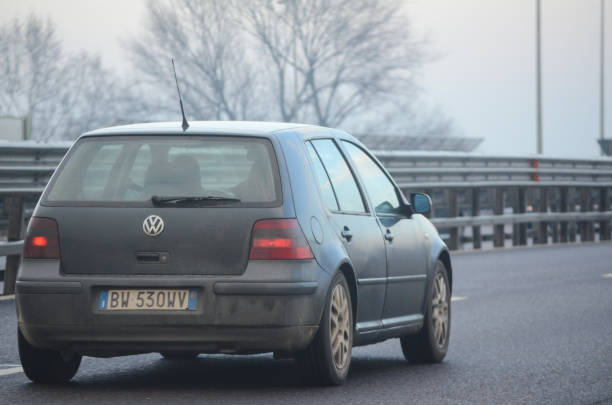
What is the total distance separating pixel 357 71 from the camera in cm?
5472

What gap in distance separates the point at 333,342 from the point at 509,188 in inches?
665

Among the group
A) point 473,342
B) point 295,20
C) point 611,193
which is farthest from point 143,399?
point 295,20

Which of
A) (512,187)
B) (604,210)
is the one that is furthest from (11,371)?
(604,210)

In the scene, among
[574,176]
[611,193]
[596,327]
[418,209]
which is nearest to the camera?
[418,209]

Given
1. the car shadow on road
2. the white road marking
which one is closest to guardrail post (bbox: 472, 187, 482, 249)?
the car shadow on road

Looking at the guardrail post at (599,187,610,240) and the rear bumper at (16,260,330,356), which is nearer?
the rear bumper at (16,260,330,356)

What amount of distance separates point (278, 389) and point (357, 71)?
48.6 m

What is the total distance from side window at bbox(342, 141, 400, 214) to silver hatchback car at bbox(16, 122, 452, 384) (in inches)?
30.4

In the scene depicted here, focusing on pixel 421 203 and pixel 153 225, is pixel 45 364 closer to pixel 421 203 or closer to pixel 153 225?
pixel 153 225

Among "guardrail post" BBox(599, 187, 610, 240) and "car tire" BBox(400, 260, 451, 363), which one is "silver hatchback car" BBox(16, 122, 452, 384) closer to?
"car tire" BBox(400, 260, 451, 363)

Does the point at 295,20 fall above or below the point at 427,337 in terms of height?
above

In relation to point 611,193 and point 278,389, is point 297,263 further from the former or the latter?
point 611,193

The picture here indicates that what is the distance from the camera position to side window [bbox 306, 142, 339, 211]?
6.83 meters

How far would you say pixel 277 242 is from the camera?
20.6 ft
